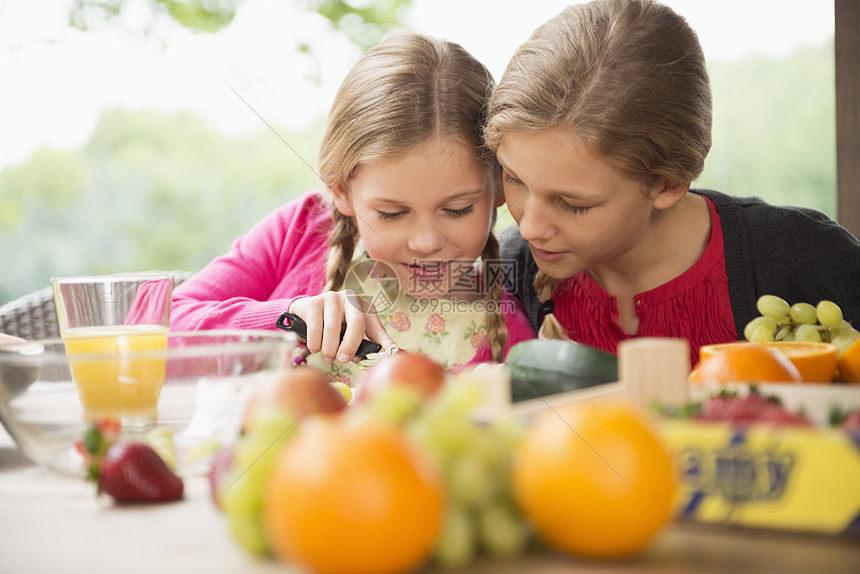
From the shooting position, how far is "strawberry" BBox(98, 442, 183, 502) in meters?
0.60

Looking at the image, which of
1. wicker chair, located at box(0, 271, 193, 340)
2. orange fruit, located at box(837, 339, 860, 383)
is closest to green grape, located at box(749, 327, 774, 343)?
orange fruit, located at box(837, 339, 860, 383)

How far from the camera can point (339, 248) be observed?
1.74 metres

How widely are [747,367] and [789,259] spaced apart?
932 mm

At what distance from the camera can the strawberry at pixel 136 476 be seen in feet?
1.95

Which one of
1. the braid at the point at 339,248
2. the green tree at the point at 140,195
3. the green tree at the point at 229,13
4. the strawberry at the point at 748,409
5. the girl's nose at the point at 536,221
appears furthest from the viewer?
the green tree at the point at 140,195

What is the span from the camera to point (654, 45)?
142 cm

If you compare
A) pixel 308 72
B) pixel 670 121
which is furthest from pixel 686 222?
pixel 308 72

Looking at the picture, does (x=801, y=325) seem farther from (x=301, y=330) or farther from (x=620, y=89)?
(x=301, y=330)

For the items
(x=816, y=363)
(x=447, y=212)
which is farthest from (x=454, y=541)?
(x=447, y=212)

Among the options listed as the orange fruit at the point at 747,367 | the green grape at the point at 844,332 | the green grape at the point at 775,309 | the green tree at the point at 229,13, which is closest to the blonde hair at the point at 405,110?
the green grape at the point at 775,309

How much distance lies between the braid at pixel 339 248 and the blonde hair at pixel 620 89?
470 millimetres

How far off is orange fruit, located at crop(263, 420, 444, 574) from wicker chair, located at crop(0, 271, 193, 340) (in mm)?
1391

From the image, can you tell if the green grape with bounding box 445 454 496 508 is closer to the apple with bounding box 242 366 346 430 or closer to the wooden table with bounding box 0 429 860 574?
the wooden table with bounding box 0 429 860 574

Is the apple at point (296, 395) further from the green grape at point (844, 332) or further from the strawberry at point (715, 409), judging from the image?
the green grape at point (844, 332)
